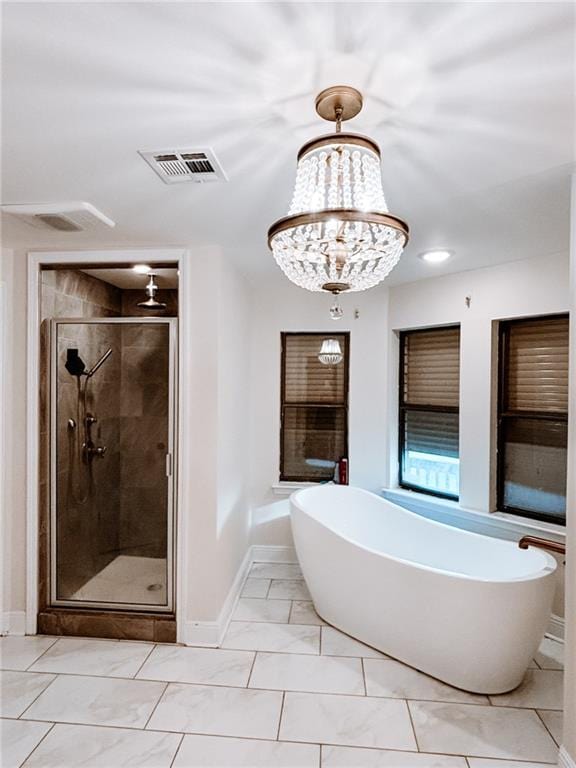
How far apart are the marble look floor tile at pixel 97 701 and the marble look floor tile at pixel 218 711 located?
0.08m

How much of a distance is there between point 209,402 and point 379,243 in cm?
183

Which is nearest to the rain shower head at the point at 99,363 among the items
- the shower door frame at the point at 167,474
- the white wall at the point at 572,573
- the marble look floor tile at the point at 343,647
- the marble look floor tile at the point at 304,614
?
the shower door frame at the point at 167,474

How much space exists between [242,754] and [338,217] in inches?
A: 85.3

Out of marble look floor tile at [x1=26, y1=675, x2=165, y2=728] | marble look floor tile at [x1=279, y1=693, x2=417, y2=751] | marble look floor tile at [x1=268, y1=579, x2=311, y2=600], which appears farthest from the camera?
marble look floor tile at [x1=268, y1=579, x2=311, y2=600]

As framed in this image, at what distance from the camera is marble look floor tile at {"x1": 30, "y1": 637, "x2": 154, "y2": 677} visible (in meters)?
2.57

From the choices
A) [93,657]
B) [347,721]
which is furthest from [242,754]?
[93,657]

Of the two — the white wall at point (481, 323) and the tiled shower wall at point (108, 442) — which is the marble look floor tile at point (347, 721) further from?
the white wall at point (481, 323)

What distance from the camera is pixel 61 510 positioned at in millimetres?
3100

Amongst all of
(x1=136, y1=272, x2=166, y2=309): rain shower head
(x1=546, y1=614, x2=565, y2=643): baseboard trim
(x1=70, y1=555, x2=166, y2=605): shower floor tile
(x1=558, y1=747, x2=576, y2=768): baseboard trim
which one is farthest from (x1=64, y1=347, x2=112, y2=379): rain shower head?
(x1=546, y1=614, x2=565, y2=643): baseboard trim

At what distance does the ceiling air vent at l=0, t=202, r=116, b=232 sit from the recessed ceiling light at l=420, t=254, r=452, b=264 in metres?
1.88

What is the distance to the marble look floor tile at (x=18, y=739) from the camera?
6.45 feet

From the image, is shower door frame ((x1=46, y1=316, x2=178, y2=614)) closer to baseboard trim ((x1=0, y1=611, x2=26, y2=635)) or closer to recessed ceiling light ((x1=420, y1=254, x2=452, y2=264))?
baseboard trim ((x1=0, y1=611, x2=26, y2=635))

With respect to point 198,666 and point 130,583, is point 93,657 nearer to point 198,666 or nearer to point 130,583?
point 130,583

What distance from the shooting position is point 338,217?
1.15 m
